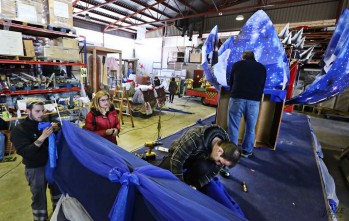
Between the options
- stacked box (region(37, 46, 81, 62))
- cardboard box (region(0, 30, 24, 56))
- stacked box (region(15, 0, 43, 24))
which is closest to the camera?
cardboard box (region(0, 30, 24, 56))

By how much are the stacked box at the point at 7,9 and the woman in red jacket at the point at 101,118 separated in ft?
7.14

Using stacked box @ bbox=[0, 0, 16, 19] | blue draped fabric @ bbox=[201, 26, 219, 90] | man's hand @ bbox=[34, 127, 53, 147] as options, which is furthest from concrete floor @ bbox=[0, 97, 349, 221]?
stacked box @ bbox=[0, 0, 16, 19]

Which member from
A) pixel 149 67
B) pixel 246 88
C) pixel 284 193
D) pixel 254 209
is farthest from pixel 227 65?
pixel 149 67

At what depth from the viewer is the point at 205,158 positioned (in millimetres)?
1554

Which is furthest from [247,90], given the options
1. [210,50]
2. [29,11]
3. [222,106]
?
[29,11]

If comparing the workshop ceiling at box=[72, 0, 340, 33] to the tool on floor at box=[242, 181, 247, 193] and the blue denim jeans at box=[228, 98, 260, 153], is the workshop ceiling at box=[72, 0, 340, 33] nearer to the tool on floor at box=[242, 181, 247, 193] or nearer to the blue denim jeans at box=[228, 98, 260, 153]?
the blue denim jeans at box=[228, 98, 260, 153]

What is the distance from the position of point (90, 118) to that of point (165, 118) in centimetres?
375

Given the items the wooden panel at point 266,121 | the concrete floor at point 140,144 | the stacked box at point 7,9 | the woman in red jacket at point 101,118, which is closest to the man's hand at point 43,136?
the woman in red jacket at point 101,118

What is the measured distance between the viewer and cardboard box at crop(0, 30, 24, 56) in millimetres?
2763

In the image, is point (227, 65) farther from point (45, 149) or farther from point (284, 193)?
point (45, 149)

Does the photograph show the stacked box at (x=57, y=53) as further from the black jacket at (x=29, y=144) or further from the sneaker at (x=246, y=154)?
the sneaker at (x=246, y=154)

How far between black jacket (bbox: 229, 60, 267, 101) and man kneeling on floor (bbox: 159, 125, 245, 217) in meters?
1.21

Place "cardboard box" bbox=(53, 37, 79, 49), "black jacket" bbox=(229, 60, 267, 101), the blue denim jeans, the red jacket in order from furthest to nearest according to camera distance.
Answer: "cardboard box" bbox=(53, 37, 79, 49) < the blue denim jeans < "black jacket" bbox=(229, 60, 267, 101) < the red jacket

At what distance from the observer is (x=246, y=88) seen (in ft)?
8.28
